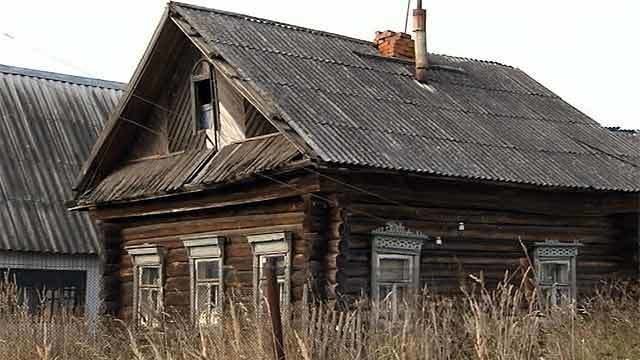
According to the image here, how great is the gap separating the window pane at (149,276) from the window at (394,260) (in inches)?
158

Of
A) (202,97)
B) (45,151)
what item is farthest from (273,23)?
(45,151)

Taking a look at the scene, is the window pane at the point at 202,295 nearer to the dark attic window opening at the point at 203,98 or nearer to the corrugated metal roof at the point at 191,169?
the corrugated metal roof at the point at 191,169

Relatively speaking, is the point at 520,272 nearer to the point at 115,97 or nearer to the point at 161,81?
the point at 161,81

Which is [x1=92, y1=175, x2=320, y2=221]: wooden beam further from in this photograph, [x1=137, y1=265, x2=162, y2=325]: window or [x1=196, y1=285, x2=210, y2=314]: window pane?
[x1=196, y1=285, x2=210, y2=314]: window pane

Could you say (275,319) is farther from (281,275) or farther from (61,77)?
(61,77)

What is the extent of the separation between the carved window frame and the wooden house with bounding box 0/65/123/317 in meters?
6.42

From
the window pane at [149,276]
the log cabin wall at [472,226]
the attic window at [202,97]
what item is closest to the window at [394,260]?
the log cabin wall at [472,226]

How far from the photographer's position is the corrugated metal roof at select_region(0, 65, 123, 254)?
62.6 ft

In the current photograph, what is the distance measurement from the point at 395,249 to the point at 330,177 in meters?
1.40

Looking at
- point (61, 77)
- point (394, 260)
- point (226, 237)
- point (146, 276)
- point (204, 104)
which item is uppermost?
point (61, 77)

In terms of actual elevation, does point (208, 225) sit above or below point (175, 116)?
below

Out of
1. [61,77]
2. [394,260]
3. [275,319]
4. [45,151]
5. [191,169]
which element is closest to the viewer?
[275,319]

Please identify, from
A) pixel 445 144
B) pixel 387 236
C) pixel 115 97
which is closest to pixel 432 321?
pixel 387 236

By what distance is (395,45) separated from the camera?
54.0ft
